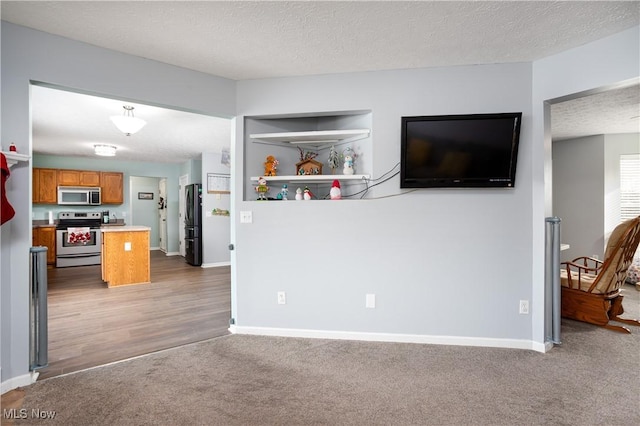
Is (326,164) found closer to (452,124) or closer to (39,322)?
(452,124)

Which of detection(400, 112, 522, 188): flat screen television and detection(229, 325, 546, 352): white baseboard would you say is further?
detection(229, 325, 546, 352): white baseboard

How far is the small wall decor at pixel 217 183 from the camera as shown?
6806 millimetres

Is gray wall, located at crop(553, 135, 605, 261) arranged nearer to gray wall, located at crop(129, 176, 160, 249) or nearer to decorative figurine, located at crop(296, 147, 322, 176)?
decorative figurine, located at crop(296, 147, 322, 176)

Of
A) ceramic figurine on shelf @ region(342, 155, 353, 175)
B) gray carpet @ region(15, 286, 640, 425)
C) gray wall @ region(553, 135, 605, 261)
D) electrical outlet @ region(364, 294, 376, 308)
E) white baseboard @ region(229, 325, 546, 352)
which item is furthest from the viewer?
gray wall @ region(553, 135, 605, 261)

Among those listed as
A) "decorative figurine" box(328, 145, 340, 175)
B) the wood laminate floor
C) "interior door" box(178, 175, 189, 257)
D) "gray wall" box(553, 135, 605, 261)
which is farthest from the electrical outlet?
"interior door" box(178, 175, 189, 257)

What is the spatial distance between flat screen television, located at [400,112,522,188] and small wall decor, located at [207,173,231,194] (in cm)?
513

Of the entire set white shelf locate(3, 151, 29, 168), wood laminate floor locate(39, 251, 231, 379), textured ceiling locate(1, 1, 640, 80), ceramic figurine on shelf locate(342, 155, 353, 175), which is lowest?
wood laminate floor locate(39, 251, 231, 379)

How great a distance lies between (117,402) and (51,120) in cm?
418

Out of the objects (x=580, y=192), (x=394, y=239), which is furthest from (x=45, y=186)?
(x=580, y=192)

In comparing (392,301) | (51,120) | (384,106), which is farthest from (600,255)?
(51,120)

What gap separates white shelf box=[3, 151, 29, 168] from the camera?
1989 mm

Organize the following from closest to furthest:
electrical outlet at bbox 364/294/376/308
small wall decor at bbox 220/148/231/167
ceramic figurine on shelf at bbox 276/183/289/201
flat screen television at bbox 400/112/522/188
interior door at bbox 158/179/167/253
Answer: flat screen television at bbox 400/112/522/188 → electrical outlet at bbox 364/294/376/308 → ceramic figurine on shelf at bbox 276/183/289/201 → small wall decor at bbox 220/148/231/167 → interior door at bbox 158/179/167/253

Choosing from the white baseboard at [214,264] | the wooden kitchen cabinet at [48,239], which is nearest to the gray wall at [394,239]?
the white baseboard at [214,264]

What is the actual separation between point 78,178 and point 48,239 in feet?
4.84
